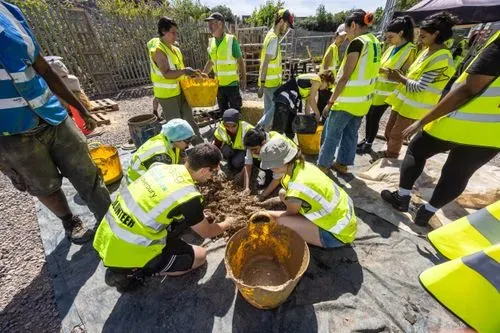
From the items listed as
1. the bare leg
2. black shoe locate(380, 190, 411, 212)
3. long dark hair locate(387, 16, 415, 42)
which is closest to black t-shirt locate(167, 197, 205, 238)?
the bare leg

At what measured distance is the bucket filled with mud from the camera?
2.02 metres

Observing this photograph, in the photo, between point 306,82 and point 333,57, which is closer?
point 306,82

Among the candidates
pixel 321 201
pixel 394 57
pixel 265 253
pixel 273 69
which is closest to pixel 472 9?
pixel 394 57

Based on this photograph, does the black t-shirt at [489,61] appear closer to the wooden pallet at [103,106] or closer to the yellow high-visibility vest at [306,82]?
the yellow high-visibility vest at [306,82]

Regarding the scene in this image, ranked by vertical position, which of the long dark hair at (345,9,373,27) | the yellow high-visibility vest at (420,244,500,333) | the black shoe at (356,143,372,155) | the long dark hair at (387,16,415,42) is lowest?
the black shoe at (356,143,372,155)

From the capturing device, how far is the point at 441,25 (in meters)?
2.72

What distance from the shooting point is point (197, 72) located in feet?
12.8

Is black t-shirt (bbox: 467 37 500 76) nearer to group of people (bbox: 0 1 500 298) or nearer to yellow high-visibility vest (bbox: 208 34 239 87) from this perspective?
group of people (bbox: 0 1 500 298)

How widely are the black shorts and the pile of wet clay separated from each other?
1.55ft

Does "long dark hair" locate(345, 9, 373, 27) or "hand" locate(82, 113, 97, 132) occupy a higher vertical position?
"long dark hair" locate(345, 9, 373, 27)

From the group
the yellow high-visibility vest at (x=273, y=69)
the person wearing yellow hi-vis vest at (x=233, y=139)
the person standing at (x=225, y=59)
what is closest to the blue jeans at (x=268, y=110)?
the yellow high-visibility vest at (x=273, y=69)

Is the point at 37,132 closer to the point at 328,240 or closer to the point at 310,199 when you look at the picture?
the point at 310,199

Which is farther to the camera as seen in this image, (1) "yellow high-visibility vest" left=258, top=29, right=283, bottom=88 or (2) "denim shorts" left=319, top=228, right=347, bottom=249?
(1) "yellow high-visibility vest" left=258, top=29, right=283, bottom=88

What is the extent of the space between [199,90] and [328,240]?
291 centimetres
